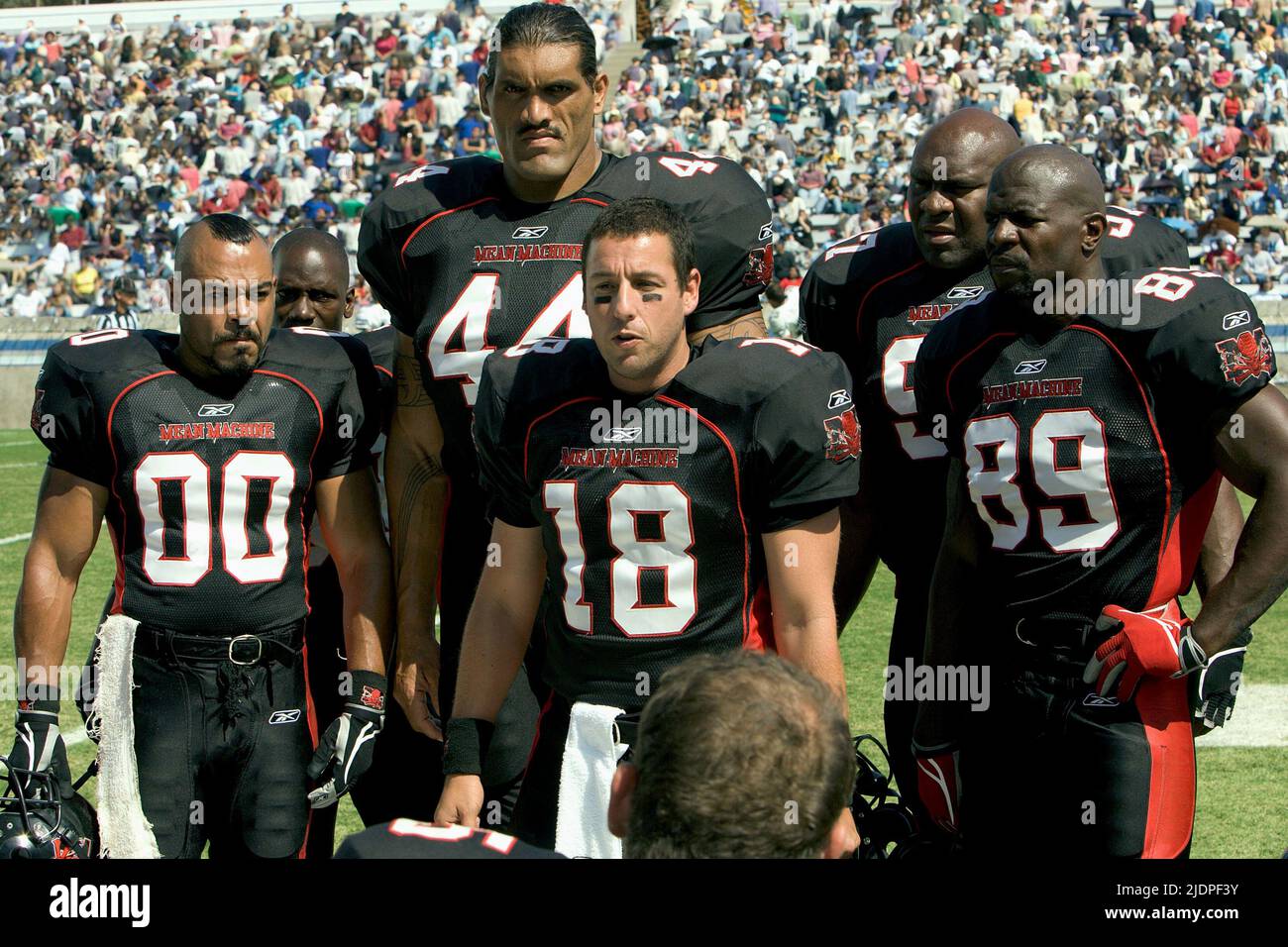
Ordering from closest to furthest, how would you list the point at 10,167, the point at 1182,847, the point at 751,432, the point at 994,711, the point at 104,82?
1. the point at 751,432
2. the point at 1182,847
3. the point at 994,711
4. the point at 10,167
5. the point at 104,82

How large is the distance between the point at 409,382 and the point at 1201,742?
3779 mm

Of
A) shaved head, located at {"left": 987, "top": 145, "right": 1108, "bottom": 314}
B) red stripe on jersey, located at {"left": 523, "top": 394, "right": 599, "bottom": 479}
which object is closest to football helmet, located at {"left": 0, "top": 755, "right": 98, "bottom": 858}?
red stripe on jersey, located at {"left": 523, "top": 394, "right": 599, "bottom": 479}

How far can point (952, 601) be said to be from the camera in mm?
3602

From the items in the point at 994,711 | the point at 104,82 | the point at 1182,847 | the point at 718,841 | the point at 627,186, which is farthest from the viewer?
the point at 104,82

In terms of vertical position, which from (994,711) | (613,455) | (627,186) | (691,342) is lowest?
(994,711)

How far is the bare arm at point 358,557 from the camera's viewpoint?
12.9 feet

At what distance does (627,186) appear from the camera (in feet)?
12.6

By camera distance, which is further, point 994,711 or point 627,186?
point 627,186

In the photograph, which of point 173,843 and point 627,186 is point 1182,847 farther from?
point 173,843

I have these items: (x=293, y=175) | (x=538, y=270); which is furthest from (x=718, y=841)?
(x=293, y=175)

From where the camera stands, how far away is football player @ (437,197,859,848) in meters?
3.09

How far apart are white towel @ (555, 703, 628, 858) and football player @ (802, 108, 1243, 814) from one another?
1331mm

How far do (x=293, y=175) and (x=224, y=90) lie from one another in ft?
14.0

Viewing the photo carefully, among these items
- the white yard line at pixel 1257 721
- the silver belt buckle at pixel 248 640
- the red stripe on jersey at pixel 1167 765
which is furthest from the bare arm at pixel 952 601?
the white yard line at pixel 1257 721
